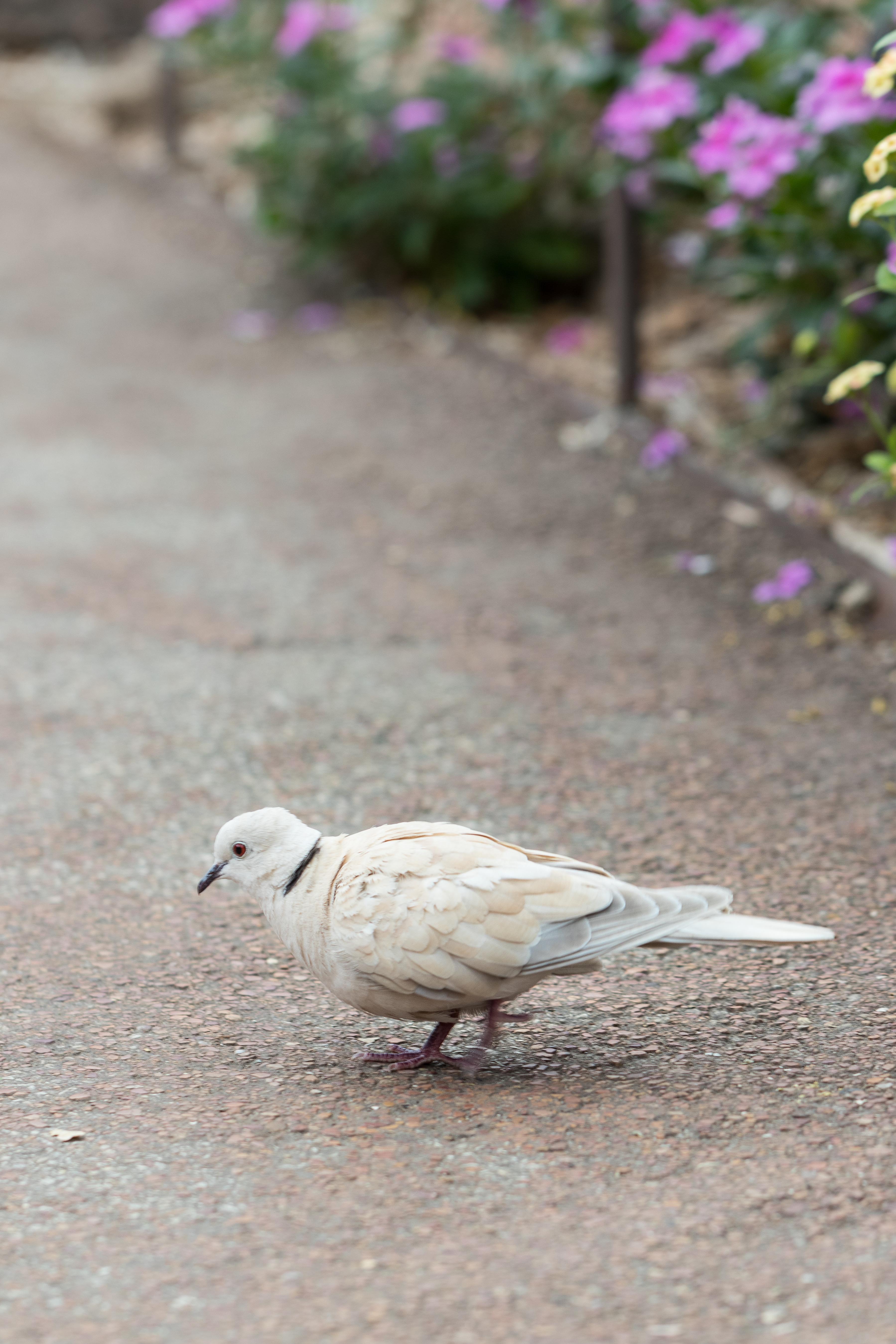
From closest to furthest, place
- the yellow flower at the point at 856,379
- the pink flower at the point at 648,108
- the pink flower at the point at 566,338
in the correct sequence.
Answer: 1. the yellow flower at the point at 856,379
2. the pink flower at the point at 648,108
3. the pink flower at the point at 566,338

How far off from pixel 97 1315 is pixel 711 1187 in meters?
0.86

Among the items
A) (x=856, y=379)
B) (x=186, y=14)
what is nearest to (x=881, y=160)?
(x=856, y=379)

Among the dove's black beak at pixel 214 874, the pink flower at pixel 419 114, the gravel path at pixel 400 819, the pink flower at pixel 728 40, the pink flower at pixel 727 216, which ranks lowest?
the gravel path at pixel 400 819

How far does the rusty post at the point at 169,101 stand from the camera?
9.74m

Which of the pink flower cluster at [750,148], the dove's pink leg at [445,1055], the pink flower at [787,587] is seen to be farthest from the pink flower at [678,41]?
the dove's pink leg at [445,1055]

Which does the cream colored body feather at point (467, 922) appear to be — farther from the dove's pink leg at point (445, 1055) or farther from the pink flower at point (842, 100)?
the pink flower at point (842, 100)

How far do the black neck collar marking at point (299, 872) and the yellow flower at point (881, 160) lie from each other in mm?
1603

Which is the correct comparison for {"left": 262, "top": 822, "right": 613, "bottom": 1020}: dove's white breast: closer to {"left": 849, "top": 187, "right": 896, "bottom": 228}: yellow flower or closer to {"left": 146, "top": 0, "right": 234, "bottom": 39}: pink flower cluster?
{"left": 849, "top": 187, "right": 896, "bottom": 228}: yellow flower

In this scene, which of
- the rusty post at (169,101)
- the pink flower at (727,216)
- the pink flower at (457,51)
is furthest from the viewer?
the rusty post at (169,101)

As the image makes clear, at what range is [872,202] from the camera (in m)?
2.90

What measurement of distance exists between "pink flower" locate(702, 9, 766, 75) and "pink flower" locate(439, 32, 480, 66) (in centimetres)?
190

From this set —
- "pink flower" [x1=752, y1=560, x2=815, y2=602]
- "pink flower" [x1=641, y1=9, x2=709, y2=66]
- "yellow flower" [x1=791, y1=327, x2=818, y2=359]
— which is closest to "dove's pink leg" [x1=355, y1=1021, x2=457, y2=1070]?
"pink flower" [x1=752, y1=560, x2=815, y2=602]

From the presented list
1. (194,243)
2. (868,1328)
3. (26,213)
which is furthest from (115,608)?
(26,213)

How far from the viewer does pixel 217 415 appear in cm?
629
